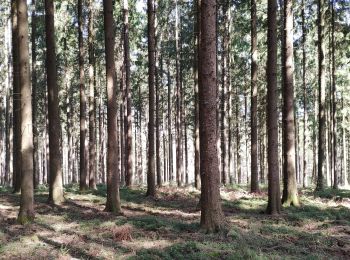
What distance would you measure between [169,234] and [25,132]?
198 inches

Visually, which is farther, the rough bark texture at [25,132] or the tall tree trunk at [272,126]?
the tall tree trunk at [272,126]

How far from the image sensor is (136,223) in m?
11.0

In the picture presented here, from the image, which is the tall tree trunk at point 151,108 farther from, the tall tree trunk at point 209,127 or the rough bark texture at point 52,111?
the tall tree trunk at point 209,127

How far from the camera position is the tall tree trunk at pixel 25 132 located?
427 inches

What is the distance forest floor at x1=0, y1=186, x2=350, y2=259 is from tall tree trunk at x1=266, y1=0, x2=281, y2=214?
0.61 metres

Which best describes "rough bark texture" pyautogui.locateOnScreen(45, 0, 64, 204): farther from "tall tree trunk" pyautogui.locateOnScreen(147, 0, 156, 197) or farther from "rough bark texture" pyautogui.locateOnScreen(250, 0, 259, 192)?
"rough bark texture" pyautogui.locateOnScreen(250, 0, 259, 192)

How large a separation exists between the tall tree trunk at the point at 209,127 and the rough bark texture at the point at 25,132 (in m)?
5.00

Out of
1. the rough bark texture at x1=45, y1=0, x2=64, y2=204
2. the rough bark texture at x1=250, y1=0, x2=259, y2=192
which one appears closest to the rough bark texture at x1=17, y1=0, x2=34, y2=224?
the rough bark texture at x1=45, y1=0, x2=64, y2=204

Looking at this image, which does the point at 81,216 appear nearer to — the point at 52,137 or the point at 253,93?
the point at 52,137

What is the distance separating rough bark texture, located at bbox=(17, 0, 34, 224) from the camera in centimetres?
1085

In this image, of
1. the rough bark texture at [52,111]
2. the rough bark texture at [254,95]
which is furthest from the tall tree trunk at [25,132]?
the rough bark texture at [254,95]

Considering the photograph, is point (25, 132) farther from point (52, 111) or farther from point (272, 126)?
point (272, 126)

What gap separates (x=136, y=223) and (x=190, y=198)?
7.11 m

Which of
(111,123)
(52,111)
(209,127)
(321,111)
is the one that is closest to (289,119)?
(209,127)
